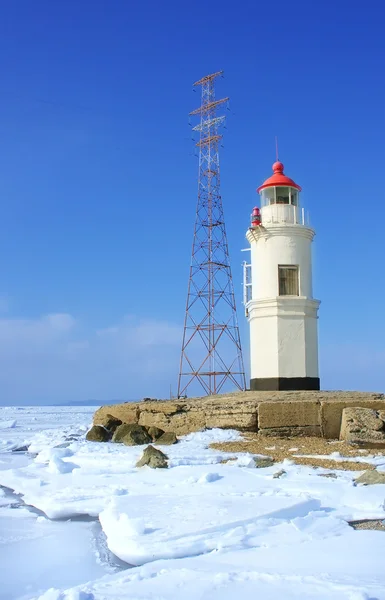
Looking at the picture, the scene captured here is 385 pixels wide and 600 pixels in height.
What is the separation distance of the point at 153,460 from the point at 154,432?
346 centimetres

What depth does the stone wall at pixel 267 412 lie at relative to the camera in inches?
452

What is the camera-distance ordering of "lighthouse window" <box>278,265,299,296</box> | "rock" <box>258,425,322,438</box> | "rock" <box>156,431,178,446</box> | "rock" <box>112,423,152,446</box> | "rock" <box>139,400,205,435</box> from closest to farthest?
"rock" <box>156,431,178,446</box> < "rock" <box>258,425,322,438</box> < "rock" <box>112,423,152,446</box> < "rock" <box>139,400,205,435</box> < "lighthouse window" <box>278,265,299,296</box>

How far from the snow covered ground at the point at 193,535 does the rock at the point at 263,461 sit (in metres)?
0.11

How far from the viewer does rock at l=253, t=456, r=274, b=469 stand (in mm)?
8305

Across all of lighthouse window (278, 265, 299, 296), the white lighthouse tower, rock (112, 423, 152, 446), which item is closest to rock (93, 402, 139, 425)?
rock (112, 423, 152, 446)

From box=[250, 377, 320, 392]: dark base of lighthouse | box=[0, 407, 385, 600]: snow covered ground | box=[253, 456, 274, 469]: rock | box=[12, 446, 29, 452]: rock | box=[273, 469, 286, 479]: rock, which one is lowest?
box=[12, 446, 29, 452]: rock

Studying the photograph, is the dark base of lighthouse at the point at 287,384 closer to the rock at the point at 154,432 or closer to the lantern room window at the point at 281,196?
the rock at the point at 154,432

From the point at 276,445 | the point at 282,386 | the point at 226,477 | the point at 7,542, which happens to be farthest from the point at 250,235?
the point at 7,542

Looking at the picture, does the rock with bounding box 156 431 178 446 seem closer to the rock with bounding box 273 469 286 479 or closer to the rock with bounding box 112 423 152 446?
the rock with bounding box 112 423 152 446

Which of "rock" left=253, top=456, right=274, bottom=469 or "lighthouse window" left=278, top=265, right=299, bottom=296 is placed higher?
"lighthouse window" left=278, top=265, right=299, bottom=296

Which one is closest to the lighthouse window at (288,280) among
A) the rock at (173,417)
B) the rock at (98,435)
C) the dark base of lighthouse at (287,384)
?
the dark base of lighthouse at (287,384)

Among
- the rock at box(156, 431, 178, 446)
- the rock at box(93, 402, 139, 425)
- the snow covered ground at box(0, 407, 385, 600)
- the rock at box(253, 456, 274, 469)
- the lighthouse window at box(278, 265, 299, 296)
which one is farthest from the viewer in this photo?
the lighthouse window at box(278, 265, 299, 296)

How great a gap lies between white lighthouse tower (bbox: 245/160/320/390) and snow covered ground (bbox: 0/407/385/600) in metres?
5.45

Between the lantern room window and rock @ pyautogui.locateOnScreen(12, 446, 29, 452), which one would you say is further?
the lantern room window
